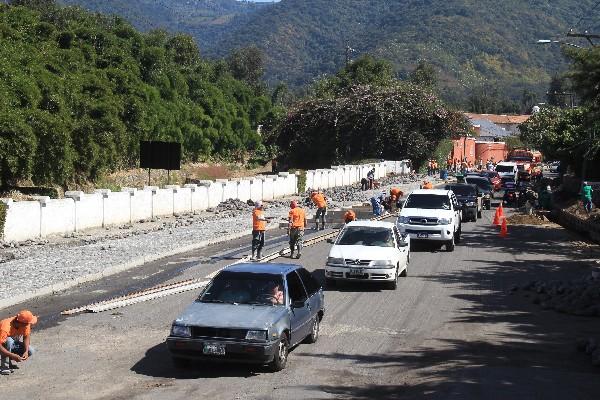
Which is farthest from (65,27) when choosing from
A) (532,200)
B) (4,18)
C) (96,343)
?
(96,343)

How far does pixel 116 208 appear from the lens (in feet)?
129

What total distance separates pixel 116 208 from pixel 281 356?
27.5m

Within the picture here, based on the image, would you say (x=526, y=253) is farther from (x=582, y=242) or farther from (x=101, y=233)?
(x=101, y=233)

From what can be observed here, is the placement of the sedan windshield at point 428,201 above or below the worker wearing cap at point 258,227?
above

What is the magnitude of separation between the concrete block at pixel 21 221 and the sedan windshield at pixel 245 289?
18652mm

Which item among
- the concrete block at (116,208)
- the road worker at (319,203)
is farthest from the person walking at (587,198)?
the concrete block at (116,208)

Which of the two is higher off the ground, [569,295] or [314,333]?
[314,333]

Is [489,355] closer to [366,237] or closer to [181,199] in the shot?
[366,237]

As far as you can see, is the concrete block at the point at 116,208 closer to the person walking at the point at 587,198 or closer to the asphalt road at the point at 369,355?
the asphalt road at the point at 369,355

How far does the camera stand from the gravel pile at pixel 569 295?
1903 centimetres

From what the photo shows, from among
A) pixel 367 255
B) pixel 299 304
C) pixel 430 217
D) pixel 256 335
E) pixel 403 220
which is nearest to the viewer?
pixel 256 335

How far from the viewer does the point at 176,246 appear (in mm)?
30078

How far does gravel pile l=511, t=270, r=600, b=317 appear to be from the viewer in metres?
19.0

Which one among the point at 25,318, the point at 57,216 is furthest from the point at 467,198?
the point at 25,318
